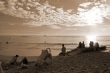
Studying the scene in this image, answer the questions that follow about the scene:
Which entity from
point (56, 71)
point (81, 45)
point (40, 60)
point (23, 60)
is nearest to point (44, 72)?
point (56, 71)

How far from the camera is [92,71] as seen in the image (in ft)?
54.7

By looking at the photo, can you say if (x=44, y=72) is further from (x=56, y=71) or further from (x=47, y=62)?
(x=47, y=62)

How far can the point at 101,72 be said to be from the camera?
52.7ft

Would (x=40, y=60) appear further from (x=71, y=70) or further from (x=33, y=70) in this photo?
(x=71, y=70)

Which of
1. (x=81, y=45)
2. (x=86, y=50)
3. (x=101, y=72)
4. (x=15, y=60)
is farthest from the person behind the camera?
(x=81, y=45)

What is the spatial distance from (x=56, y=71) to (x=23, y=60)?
36.7 feet

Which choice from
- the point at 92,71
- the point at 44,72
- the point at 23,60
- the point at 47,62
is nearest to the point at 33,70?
the point at 44,72

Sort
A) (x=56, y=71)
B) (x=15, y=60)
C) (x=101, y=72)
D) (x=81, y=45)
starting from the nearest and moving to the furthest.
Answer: (x=101, y=72) < (x=56, y=71) < (x=15, y=60) < (x=81, y=45)

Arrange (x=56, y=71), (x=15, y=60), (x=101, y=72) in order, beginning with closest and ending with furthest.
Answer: (x=101, y=72) → (x=56, y=71) → (x=15, y=60)

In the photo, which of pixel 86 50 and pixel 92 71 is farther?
pixel 86 50

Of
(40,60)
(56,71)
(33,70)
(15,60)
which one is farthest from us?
(15,60)

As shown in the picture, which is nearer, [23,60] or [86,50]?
[23,60]

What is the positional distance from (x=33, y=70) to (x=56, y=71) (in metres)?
2.18

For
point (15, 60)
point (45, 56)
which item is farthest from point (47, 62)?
point (15, 60)
